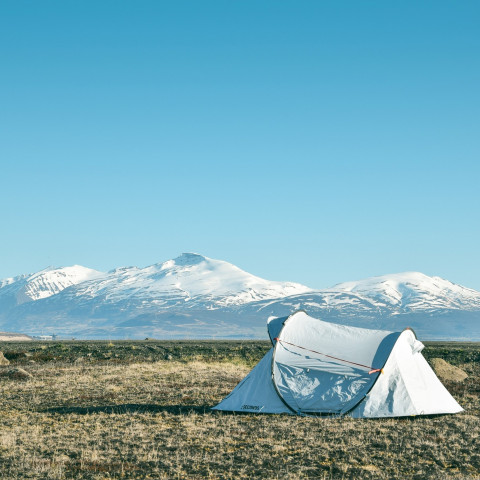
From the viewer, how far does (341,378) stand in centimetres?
2175

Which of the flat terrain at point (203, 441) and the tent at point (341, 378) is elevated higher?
the tent at point (341, 378)

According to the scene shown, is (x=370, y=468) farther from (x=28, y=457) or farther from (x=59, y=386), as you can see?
(x=59, y=386)

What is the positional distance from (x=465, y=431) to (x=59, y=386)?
58.2 feet

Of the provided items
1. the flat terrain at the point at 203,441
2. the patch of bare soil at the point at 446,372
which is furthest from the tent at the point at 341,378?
the patch of bare soil at the point at 446,372

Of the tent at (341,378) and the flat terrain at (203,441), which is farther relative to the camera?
the tent at (341,378)

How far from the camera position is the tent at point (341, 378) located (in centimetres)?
2125

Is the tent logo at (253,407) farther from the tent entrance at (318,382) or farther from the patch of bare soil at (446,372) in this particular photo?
the patch of bare soil at (446,372)

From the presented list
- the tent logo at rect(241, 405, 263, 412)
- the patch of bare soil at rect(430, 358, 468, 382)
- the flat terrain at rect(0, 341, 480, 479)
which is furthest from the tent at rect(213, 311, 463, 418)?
the patch of bare soil at rect(430, 358, 468, 382)

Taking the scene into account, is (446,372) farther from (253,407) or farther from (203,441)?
(203,441)

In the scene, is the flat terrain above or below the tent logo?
below

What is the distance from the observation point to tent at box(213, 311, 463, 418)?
2125cm

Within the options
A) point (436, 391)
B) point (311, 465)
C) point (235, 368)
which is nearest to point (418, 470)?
point (311, 465)

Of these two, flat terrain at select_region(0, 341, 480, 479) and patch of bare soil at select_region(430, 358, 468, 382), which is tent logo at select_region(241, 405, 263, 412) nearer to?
flat terrain at select_region(0, 341, 480, 479)

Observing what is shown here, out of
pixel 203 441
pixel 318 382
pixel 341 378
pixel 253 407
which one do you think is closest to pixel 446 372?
pixel 341 378
